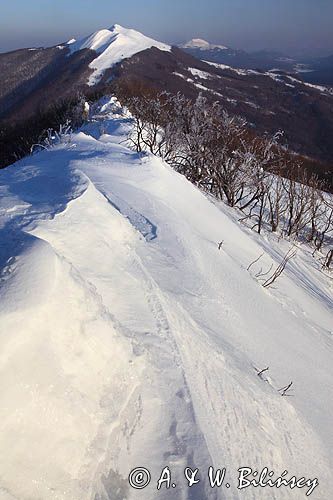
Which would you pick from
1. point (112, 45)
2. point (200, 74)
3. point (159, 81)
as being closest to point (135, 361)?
point (159, 81)

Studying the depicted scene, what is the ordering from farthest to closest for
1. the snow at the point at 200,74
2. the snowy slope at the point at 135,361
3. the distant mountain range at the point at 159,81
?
the snow at the point at 200,74
the distant mountain range at the point at 159,81
the snowy slope at the point at 135,361

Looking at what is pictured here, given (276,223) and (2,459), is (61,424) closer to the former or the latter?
(2,459)

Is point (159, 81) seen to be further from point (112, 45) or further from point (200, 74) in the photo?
point (200, 74)

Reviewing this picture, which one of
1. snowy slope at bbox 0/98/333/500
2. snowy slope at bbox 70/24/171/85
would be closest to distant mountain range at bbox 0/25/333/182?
snowy slope at bbox 70/24/171/85

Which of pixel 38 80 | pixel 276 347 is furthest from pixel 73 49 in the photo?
pixel 276 347

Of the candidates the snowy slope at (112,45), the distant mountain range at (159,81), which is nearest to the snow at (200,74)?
the distant mountain range at (159,81)

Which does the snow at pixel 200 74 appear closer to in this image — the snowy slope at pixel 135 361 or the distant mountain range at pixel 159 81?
the distant mountain range at pixel 159 81

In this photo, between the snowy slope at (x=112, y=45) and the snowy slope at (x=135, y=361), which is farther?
the snowy slope at (x=112, y=45)

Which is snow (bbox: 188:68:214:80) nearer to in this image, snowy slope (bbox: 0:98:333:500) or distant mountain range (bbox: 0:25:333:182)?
distant mountain range (bbox: 0:25:333:182)
